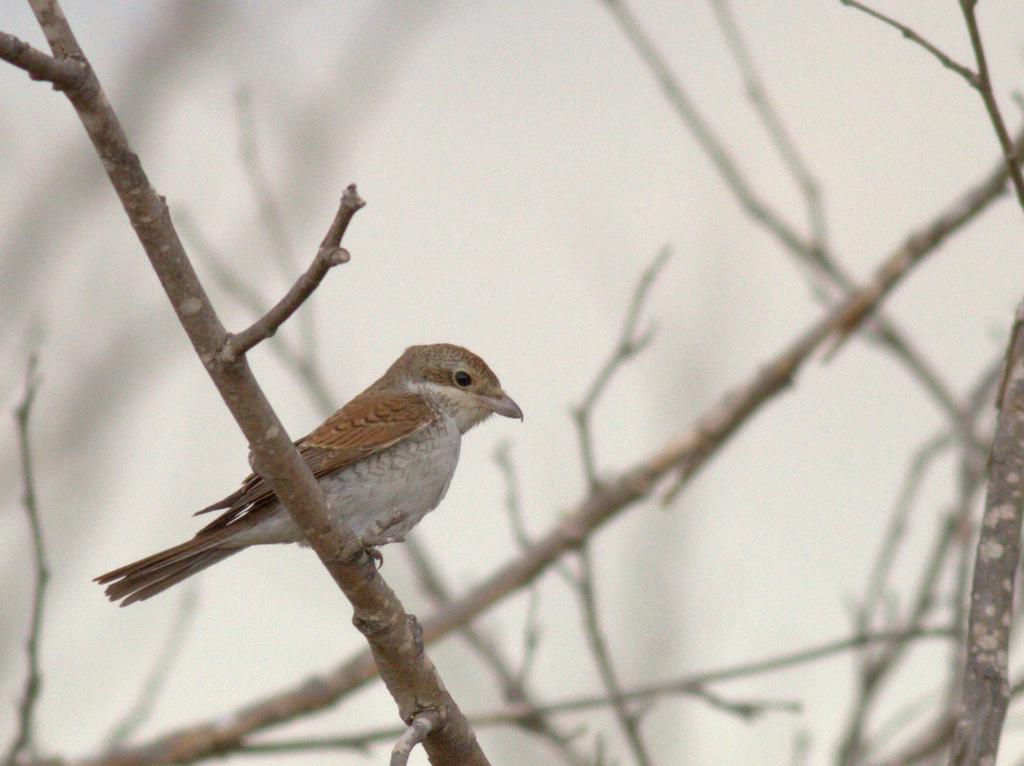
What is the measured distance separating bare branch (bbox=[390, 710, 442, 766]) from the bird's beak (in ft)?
8.45

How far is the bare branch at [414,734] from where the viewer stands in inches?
112

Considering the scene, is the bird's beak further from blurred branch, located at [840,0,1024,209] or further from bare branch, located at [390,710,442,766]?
blurred branch, located at [840,0,1024,209]

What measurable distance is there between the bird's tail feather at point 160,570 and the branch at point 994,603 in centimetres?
255

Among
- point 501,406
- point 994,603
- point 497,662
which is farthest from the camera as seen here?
point 501,406

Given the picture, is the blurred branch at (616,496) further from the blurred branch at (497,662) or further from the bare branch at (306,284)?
the bare branch at (306,284)

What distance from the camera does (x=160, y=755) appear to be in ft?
16.7

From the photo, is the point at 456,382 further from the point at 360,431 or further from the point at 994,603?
the point at 994,603

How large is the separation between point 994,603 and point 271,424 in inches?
59.2

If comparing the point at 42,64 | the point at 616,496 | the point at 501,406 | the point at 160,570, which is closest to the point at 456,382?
the point at 501,406

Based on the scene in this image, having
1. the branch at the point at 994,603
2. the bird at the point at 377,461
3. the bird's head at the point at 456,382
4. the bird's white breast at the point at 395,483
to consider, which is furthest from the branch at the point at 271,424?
the bird's head at the point at 456,382

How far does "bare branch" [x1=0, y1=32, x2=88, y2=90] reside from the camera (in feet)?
8.02

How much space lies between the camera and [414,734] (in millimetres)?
3092

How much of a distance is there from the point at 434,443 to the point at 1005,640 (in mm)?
2739

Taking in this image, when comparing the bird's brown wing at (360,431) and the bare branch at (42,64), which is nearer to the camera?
the bare branch at (42,64)
